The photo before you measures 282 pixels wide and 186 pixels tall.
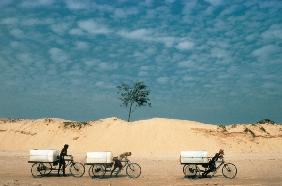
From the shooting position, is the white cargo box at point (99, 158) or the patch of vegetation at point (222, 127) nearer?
the white cargo box at point (99, 158)

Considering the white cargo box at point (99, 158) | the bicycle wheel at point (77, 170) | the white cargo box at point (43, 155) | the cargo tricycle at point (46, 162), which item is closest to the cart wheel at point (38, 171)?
the cargo tricycle at point (46, 162)

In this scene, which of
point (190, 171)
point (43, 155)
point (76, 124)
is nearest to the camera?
point (43, 155)

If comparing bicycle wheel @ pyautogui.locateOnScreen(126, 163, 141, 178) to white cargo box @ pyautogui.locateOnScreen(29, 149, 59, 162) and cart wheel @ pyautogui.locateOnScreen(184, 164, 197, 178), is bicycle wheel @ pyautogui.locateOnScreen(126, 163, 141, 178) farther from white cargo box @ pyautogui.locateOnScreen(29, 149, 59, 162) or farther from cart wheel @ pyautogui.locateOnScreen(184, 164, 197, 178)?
white cargo box @ pyautogui.locateOnScreen(29, 149, 59, 162)

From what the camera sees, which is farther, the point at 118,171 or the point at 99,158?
the point at 118,171

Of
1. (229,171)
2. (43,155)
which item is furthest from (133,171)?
(229,171)

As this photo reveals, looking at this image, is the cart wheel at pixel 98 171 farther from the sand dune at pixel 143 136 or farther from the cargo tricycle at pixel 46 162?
the sand dune at pixel 143 136

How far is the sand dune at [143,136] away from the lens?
169 feet

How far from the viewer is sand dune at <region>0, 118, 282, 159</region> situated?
2026 inches

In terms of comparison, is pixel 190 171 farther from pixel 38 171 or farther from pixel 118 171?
pixel 38 171

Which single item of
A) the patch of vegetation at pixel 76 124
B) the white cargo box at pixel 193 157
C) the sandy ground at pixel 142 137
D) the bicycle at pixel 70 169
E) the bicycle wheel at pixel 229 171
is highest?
the patch of vegetation at pixel 76 124

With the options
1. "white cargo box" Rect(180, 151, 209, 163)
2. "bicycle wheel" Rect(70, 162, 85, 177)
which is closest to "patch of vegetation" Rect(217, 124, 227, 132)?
"white cargo box" Rect(180, 151, 209, 163)

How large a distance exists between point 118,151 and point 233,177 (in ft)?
91.0

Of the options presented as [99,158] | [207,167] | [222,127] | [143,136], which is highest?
[222,127]

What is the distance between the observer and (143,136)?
2153 inches
